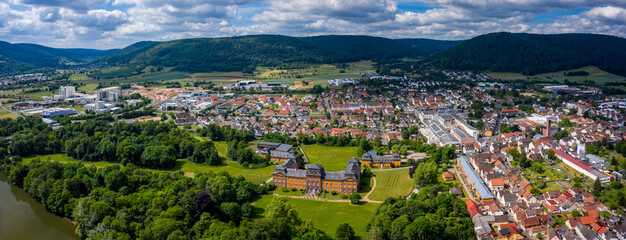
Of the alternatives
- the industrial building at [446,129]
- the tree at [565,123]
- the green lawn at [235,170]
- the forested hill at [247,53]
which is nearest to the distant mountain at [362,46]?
the forested hill at [247,53]

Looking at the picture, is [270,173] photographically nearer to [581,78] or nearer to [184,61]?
[581,78]

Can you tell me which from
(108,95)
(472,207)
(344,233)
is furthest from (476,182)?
(108,95)

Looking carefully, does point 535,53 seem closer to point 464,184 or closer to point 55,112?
point 464,184

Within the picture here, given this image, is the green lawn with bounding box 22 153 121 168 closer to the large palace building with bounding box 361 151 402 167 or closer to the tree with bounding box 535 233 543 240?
the large palace building with bounding box 361 151 402 167

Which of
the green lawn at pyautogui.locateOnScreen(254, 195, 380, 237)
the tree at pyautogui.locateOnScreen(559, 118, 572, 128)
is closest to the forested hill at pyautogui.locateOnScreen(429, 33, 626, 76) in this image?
the tree at pyautogui.locateOnScreen(559, 118, 572, 128)

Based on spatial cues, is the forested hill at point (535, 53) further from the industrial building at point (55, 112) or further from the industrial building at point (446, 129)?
the industrial building at point (55, 112)

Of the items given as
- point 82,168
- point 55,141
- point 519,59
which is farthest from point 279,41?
point 82,168

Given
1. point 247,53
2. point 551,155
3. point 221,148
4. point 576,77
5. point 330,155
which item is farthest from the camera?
point 247,53

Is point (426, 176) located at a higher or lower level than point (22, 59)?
lower
